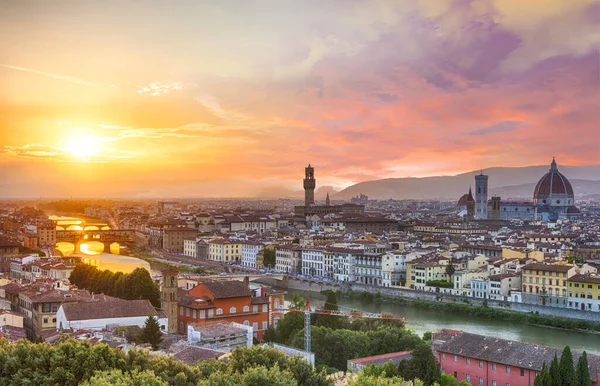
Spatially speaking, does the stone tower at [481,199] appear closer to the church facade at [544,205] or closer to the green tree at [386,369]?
the church facade at [544,205]

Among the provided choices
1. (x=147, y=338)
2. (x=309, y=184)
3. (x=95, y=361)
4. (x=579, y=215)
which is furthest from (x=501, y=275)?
(x=579, y=215)

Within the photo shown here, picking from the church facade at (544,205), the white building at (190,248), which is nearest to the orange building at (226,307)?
the white building at (190,248)

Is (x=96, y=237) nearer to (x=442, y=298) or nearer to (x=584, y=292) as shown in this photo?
(x=442, y=298)

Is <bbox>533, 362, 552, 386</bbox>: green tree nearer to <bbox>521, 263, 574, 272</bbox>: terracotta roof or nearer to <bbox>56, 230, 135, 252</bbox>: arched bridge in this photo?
<bbox>521, 263, 574, 272</bbox>: terracotta roof

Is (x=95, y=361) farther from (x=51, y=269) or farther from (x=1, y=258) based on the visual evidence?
(x=1, y=258)

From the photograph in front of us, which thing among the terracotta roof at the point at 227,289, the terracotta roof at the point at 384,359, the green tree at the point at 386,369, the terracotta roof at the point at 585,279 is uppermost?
the terracotta roof at the point at 227,289

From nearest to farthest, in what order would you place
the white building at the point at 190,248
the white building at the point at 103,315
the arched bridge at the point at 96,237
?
the white building at the point at 103,315
the white building at the point at 190,248
the arched bridge at the point at 96,237

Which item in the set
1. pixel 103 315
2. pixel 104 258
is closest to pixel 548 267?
pixel 103 315
